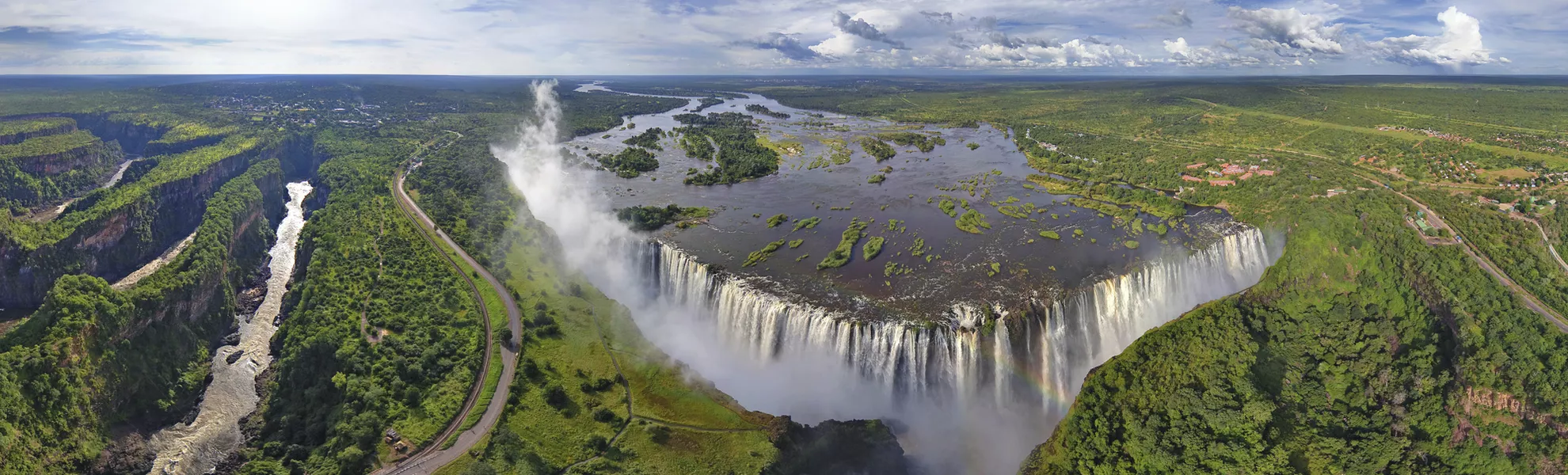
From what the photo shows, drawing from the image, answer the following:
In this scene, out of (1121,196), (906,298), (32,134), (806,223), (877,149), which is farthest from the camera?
(32,134)

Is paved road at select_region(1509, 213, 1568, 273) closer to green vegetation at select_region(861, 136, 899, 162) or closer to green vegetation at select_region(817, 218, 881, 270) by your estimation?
green vegetation at select_region(817, 218, 881, 270)

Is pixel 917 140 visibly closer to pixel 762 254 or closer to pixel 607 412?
pixel 762 254

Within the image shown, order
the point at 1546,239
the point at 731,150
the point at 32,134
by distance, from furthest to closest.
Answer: the point at 32,134 → the point at 731,150 → the point at 1546,239

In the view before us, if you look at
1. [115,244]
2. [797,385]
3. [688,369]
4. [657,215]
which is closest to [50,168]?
[115,244]

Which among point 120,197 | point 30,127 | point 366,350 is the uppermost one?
point 30,127

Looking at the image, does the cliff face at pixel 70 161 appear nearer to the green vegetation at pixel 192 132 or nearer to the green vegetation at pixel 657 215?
the green vegetation at pixel 192 132
